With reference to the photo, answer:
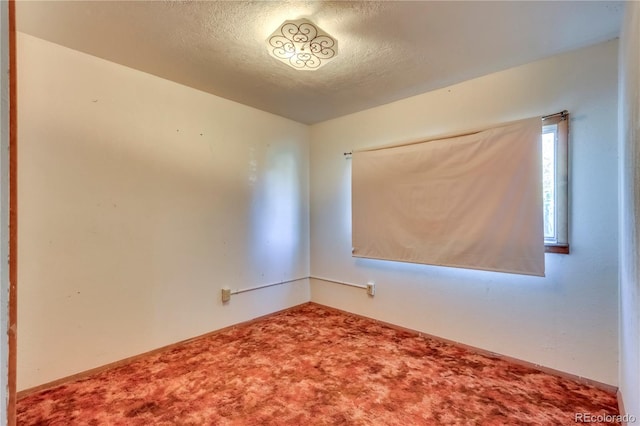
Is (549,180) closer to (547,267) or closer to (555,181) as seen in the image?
(555,181)

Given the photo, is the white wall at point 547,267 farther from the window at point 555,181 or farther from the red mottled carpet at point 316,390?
the red mottled carpet at point 316,390

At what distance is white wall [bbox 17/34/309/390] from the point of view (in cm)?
193

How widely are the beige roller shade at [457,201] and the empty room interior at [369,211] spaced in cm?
2

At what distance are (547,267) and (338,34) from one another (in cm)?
225

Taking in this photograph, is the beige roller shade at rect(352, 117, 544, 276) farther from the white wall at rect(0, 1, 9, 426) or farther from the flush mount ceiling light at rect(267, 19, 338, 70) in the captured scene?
the white wall at rect(0, 1, 9, 426)

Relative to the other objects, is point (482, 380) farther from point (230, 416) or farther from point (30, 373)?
point (30, 373)

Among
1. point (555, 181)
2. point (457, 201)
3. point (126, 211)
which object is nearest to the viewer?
point (555, 181)

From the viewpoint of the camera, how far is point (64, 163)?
2.03m

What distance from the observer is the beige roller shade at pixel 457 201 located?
219 cm

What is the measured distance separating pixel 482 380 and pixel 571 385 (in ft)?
1.89

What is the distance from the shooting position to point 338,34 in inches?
74.3

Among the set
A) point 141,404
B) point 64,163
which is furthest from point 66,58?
point 141,404

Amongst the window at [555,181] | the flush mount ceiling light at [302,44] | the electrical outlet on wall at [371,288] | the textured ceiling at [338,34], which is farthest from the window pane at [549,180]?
the flush mount ceiling light at [302,44]

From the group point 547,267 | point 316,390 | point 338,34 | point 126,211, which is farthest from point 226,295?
point 547,267
